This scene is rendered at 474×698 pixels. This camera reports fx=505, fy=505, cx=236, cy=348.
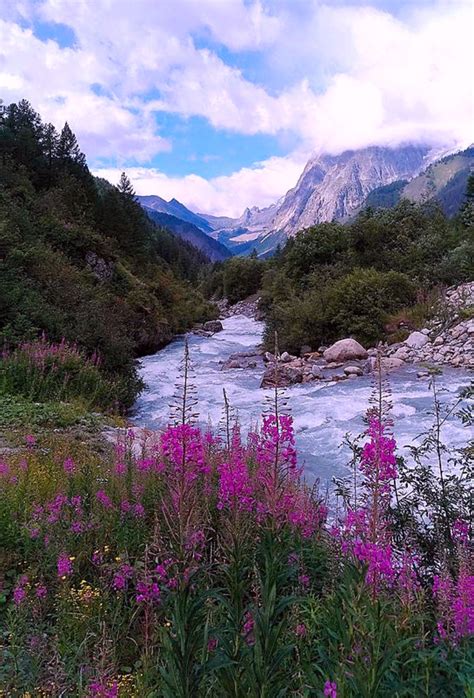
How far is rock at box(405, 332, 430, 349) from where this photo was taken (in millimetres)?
17922

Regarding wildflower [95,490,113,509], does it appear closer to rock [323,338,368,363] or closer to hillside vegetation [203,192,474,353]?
rock [323,338,368,363]

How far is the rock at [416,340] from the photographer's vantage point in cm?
1792

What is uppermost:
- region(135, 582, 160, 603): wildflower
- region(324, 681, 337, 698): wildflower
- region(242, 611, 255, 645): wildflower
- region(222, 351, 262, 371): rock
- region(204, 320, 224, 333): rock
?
region(324, 681, 337, 698): wildflower

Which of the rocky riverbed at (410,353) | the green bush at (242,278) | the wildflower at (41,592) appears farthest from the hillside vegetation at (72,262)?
the green bush at (242,278)

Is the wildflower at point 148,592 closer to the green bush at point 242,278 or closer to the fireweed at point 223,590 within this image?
the fireweed at point 223,590

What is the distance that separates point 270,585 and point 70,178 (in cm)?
3427

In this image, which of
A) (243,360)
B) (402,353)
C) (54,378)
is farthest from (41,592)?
(243,360)

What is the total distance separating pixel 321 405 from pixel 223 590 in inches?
421

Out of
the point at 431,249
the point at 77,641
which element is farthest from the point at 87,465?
the point at 431,249

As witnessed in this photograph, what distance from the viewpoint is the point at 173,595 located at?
1.88 meters

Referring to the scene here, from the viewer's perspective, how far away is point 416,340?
18.2 meters

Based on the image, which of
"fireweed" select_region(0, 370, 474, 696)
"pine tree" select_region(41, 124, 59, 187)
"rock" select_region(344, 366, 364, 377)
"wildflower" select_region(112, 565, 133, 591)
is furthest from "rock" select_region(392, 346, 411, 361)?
"pine tree" select_region(41, 124, 59, 187)

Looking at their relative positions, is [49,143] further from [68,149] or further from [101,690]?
[101,690]

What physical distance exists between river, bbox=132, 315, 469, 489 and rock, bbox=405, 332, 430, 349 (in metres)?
2.10
